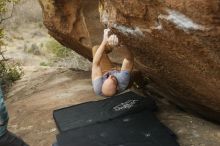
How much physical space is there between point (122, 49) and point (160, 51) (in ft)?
2.81

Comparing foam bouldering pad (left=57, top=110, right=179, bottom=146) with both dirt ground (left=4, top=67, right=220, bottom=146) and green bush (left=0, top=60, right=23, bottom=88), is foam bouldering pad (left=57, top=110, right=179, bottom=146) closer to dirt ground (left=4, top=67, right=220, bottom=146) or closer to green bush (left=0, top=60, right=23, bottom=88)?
dirt ground (left=4, top=67, right=220, bottom=146)

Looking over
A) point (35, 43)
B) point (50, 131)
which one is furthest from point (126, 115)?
point (35, 43)

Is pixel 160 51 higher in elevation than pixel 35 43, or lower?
higher

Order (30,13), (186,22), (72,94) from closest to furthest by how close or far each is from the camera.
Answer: (186,22) → (72,94) → (30,13)

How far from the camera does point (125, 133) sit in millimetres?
4914

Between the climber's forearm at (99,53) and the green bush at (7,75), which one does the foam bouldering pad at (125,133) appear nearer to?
the climber's forearm at (99,53)

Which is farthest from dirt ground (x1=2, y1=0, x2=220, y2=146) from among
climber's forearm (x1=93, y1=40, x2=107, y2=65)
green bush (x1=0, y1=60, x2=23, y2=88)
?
climber's forearm (x1=93, y1=40, x2=107, y2=65)

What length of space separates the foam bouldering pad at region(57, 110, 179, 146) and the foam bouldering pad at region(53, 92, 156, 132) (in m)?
0.10

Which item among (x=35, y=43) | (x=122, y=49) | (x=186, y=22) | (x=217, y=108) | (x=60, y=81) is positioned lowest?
(x=35, y=43)

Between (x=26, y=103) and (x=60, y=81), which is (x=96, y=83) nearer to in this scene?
(x=26, y=103)

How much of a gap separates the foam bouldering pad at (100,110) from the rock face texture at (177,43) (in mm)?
349

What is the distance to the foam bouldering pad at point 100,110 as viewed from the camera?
536cm

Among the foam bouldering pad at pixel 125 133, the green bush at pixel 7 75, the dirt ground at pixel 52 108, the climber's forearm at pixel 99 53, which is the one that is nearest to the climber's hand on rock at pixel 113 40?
the climber's forearm at pixel 99 53

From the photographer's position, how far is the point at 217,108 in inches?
187
